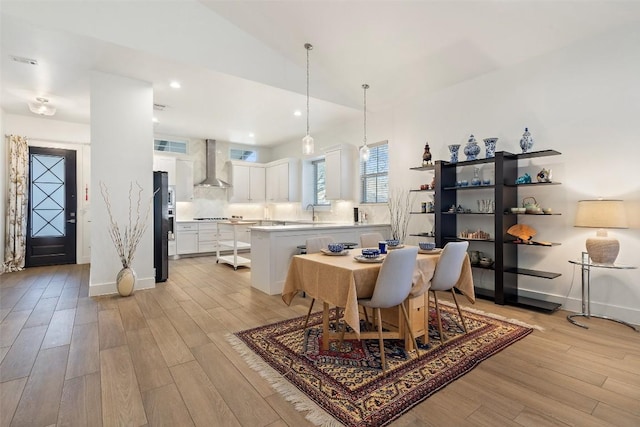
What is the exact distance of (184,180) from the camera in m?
7.65

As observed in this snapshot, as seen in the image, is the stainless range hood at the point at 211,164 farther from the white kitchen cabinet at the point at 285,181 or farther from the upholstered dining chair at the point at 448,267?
the upholstered dining chair at the point at 448,267

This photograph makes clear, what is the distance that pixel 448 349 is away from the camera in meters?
2.63

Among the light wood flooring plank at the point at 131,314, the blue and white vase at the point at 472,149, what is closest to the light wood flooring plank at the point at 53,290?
the light wood flooring plank at the point at 131,314

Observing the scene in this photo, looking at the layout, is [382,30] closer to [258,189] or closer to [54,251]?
[258,189]

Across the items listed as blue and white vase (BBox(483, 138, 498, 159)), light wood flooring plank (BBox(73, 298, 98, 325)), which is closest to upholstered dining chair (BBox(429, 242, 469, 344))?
blue and white vase (BBox(483, 138, 498, 159))

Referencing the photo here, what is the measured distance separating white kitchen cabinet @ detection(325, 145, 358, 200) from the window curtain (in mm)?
5724

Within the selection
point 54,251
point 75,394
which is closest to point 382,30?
point 75,394

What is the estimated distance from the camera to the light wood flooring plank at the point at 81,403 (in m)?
→ 1.73

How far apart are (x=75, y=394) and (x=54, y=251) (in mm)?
5728

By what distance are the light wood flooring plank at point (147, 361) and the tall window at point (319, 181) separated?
16.5 ft

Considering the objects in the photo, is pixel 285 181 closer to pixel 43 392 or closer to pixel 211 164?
pixel 211 164

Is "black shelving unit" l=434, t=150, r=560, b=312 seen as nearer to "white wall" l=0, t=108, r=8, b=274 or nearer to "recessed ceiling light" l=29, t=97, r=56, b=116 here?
"recessed ceiling light" l=29, t=97, r=56, b=116

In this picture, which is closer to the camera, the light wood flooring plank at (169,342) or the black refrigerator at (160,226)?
the light wood flooring plank at (169,342)

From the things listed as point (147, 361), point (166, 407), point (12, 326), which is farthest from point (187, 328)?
point (12, 326)
